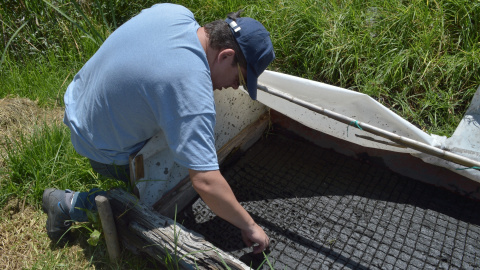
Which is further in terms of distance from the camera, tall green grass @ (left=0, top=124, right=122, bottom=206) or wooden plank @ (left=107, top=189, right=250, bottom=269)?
tall green grass @ (left=0, top=124, right=122, bottom=206)

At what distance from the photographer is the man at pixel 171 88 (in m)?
1.42

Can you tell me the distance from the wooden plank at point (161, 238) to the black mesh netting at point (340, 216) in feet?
1.31

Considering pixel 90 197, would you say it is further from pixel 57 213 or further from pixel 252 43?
pixel 252 43

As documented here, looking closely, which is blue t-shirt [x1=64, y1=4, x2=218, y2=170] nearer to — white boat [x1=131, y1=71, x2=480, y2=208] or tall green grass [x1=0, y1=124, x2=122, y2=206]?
white boat [x1=131, y1=71, x2=480, y2=208]

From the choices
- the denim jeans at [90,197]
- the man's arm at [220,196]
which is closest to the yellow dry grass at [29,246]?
the denim jeans at [90,197]

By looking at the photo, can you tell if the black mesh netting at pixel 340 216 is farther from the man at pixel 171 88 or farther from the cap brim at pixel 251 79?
the cap brim at pixel 251 79

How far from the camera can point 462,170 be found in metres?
2.17

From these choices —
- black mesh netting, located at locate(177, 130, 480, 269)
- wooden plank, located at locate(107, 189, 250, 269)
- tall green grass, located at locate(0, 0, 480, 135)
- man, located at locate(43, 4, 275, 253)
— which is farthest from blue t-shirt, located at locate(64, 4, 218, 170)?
tall green grass, located at locate(0, 0, 480, 135)

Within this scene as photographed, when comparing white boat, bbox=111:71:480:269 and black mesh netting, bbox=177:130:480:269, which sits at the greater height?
white boat, bbox=111:71:480:269

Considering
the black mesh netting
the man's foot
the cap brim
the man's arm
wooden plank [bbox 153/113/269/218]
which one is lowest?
the black mesh netting

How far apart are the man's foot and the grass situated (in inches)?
8.5

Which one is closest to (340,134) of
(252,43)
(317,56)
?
(317,56)

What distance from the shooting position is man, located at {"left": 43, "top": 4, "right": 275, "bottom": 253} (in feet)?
4.66

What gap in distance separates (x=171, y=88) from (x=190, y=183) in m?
0.97
